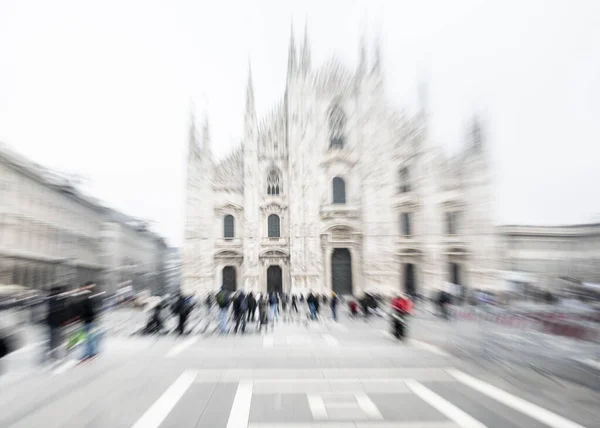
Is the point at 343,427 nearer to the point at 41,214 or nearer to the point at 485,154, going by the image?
the point at 485,154

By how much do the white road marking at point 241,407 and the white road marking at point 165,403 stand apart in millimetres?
764

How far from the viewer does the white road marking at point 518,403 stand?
4.96 m

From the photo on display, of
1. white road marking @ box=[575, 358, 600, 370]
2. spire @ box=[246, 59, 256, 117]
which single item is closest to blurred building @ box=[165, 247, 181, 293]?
spire @ box=[246, 59, 256, 117]

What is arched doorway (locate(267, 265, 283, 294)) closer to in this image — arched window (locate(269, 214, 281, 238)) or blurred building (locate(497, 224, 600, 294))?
arched window (locate(269, 214, 281, 238))

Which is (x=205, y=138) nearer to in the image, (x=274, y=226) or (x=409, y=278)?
(x=274, y=226)

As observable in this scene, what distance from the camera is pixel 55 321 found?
807 cm

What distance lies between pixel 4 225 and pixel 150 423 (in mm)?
23170

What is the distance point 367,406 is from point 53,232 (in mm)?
30413

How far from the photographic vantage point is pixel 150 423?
488 centimetres

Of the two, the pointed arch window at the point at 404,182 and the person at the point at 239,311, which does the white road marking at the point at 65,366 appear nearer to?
the person at the point at 239,311

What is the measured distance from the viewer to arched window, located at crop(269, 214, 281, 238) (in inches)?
1060

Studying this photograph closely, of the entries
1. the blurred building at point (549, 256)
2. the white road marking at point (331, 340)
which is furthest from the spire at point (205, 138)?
the white road marking at point (331, 340)

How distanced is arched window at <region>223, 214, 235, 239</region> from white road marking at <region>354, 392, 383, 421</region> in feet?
70.7

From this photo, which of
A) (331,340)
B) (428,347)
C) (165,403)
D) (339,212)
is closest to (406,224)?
(339,212)
